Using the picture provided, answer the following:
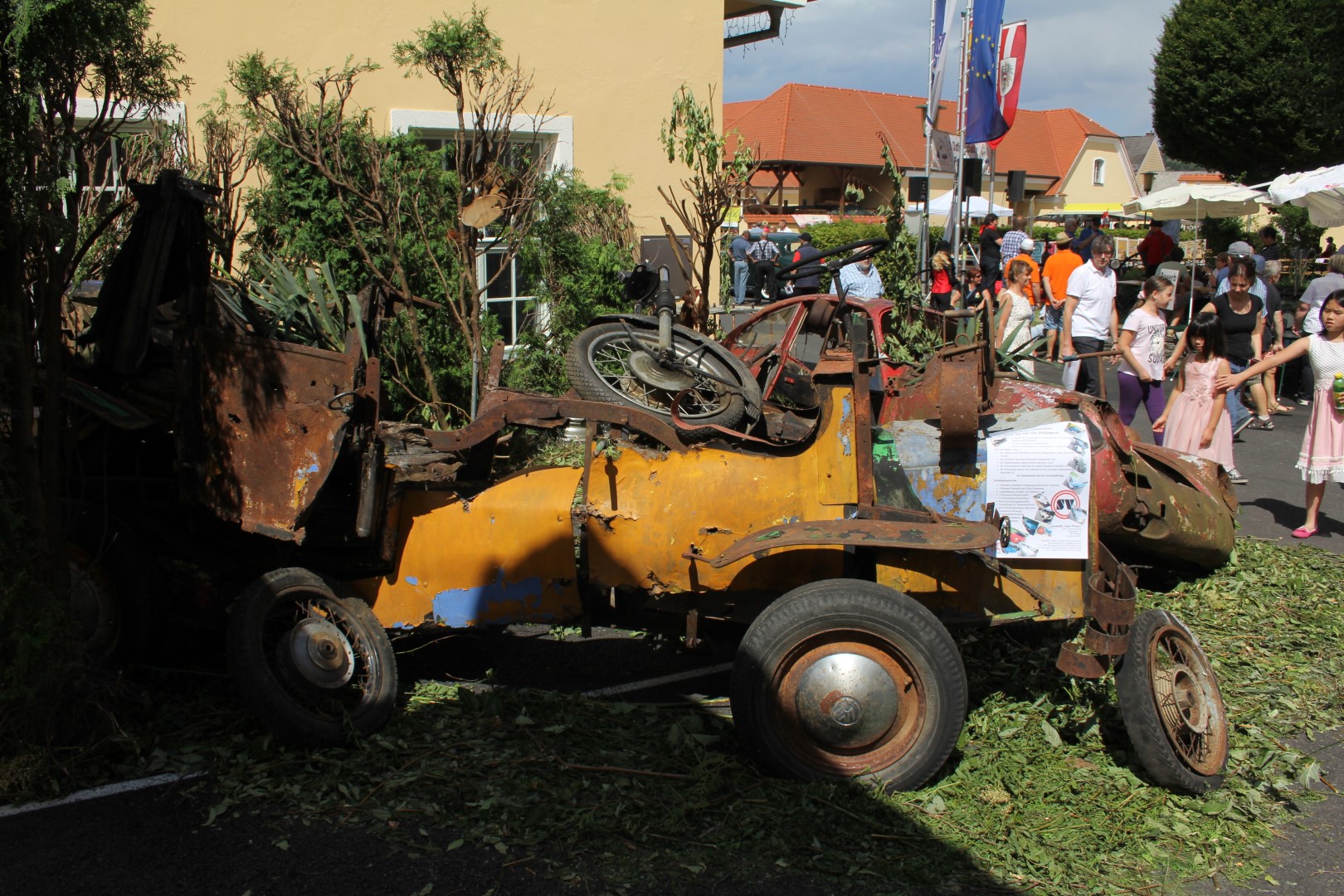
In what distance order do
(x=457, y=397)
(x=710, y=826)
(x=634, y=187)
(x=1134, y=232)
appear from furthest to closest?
(x=1134, y=232) → (x=634, y=187) → (x=457, y=397) → (x=710, y=826)

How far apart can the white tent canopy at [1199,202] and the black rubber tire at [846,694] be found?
15.6 meters

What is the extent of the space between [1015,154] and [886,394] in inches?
2288

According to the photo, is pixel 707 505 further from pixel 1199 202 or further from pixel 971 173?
pixel 1199 202

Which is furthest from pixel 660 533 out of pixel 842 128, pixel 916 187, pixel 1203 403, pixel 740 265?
pixel 842 128

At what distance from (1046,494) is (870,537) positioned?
0.87 m

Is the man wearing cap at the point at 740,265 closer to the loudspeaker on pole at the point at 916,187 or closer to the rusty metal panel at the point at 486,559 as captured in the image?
the loudspeaker on pole at the point at 916,187

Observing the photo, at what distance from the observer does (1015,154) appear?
5759 cm

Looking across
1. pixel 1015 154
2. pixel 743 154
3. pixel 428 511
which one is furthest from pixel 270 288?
pixel 1015 154

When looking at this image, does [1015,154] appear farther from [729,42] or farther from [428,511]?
[428,511]

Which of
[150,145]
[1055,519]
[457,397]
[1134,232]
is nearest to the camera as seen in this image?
[1055,519]

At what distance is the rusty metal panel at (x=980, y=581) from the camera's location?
4348 millimetres

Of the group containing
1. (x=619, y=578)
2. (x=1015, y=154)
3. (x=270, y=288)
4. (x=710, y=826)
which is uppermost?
(x=1015, y=154)

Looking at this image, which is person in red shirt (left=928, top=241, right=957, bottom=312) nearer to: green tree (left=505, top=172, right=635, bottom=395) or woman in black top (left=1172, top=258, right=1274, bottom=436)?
woman in black top (left=1172, top=258, right=1274, bottom=436)

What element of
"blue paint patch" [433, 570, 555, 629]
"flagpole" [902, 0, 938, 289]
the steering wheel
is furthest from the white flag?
"blue paint patch" [433, 570, 555, 629]
